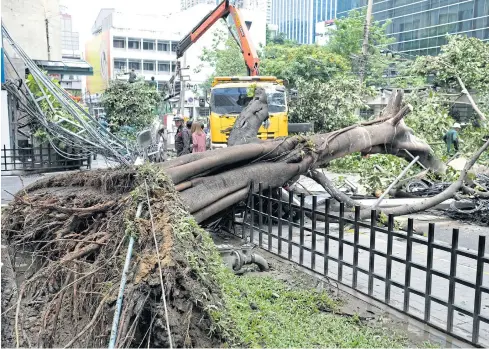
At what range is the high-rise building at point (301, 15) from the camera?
4237 inches

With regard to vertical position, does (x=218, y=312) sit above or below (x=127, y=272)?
below

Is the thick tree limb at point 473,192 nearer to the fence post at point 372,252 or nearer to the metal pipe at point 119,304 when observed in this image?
the fence post at point 372,252

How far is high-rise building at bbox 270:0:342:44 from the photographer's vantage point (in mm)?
107625

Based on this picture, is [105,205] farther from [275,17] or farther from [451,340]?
[275,17]

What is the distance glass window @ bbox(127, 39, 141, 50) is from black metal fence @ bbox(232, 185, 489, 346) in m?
50.0

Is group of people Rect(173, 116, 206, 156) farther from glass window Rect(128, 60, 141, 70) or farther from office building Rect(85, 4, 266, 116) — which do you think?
glass window Rect(128, 60, 141, 70)

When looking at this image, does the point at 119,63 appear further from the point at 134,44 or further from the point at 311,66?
the point at 311,66

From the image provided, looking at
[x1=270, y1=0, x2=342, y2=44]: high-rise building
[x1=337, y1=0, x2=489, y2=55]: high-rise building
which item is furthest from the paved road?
[x1=270, y1=0, x2=342, y2=44]: high-rise building

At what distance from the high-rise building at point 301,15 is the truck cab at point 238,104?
300 ft

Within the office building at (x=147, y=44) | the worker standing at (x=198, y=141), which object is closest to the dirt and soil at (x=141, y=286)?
the worker standing at (x=198, y=141)

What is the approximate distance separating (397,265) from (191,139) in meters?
7.67

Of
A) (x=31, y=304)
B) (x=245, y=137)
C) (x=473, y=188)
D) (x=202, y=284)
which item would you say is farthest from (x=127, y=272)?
(x=473, y=188)

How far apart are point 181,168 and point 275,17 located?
13137cm

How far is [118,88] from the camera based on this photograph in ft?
67.6
